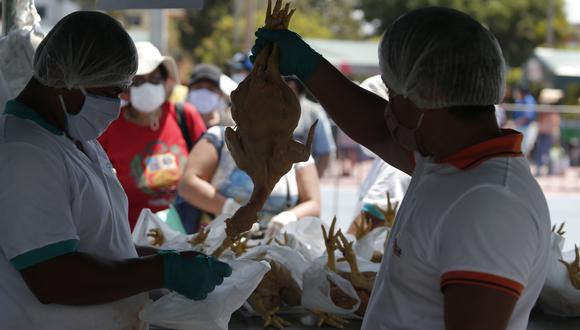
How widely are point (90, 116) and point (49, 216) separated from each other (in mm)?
288

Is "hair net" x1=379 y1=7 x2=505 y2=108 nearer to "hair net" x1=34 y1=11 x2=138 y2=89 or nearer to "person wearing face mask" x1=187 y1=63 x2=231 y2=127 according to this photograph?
"hair net" x1=34 y1=11 x2=138 y2=89

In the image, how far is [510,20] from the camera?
41.3 meters

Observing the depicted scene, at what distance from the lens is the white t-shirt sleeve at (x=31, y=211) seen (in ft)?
5.94

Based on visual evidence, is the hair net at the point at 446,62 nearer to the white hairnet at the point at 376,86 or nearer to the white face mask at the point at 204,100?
the white hairnet at the point at 376,86

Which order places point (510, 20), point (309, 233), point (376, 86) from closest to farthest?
point (309, 233) → point (376, 86) → point (510, 20)

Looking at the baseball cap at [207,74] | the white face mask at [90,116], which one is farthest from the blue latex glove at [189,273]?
the baseball cap at [207,74]

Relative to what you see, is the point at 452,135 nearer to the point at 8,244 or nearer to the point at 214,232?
the point at 8,244

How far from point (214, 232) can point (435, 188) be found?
156cm

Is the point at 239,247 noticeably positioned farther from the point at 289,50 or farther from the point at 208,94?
the point at 208,94

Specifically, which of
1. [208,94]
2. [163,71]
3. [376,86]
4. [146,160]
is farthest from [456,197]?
[208,94]

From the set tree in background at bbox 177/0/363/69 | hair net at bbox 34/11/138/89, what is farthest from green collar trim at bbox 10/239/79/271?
tree in background at bbox 177/0/363/69

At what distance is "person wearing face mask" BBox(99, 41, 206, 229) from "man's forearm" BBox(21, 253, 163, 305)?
2.31 metres

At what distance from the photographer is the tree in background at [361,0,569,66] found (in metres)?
40.2

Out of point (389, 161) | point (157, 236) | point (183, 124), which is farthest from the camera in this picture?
point (183, 124)
